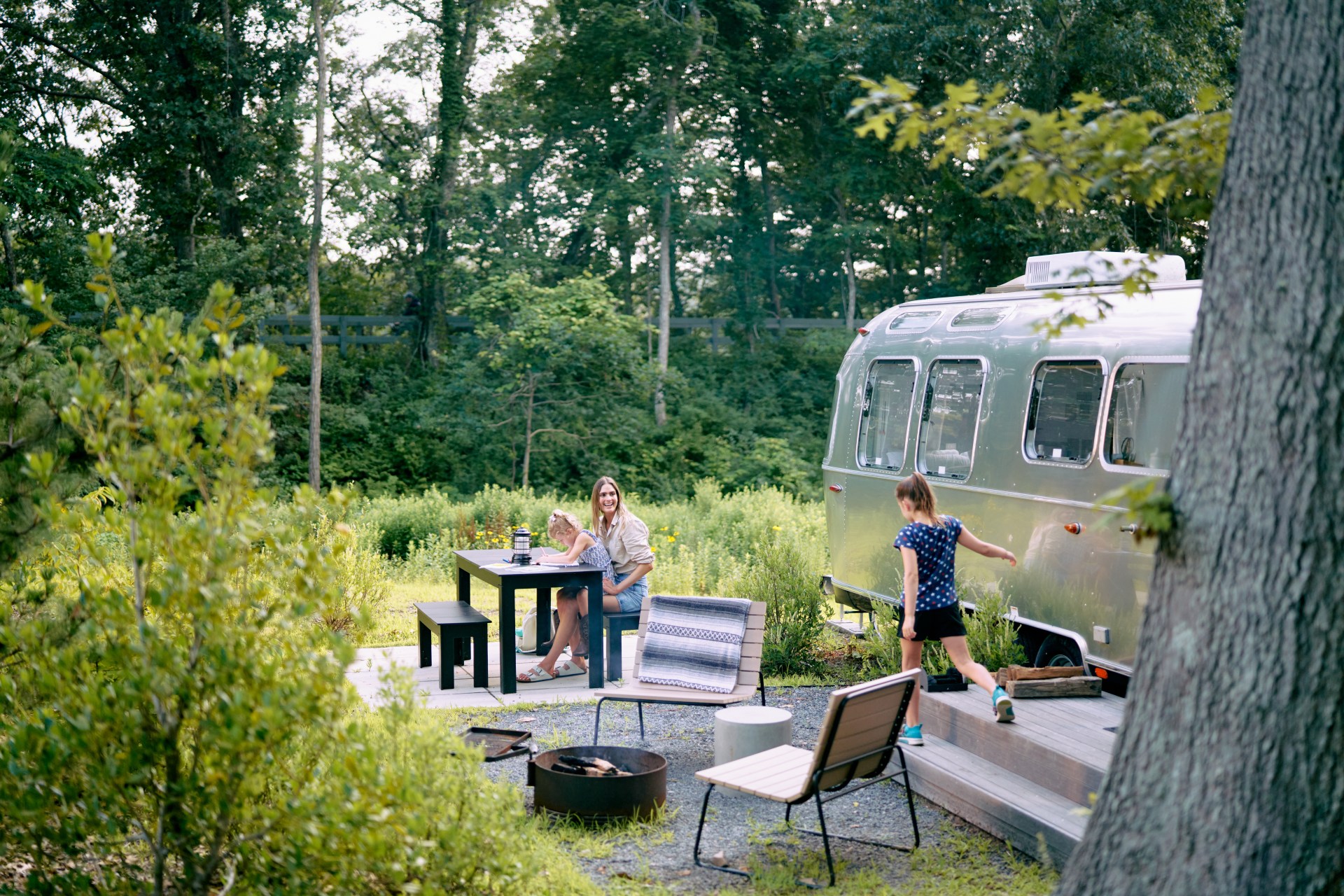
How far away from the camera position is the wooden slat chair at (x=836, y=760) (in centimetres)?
483

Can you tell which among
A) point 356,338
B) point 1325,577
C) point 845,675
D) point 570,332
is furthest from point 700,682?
point 356,338

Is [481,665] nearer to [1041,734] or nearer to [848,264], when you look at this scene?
[1041,734]

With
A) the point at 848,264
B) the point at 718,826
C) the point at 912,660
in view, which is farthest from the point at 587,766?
the point at 848,264

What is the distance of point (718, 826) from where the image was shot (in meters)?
5.64

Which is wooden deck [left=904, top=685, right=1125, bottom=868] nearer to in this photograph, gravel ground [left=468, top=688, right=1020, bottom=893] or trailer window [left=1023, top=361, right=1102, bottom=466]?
gravel ground [left=468, top=688, right=1020, bottom=893]

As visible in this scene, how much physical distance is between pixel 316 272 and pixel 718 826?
19.3 meters

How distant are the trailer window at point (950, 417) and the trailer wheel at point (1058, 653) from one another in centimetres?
132

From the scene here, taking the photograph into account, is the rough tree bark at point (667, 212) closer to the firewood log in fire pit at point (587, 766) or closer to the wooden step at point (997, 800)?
the wooden step at point (997, 800)

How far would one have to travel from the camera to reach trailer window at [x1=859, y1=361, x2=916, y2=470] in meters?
9.12

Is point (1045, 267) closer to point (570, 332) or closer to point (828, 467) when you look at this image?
point (828, 467)

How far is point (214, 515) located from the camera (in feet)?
11.0

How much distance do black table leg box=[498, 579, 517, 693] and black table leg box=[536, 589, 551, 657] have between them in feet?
1.54

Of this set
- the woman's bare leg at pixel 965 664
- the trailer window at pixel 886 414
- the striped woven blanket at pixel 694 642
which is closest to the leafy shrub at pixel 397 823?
the striped woven blanket at pixel 694 642

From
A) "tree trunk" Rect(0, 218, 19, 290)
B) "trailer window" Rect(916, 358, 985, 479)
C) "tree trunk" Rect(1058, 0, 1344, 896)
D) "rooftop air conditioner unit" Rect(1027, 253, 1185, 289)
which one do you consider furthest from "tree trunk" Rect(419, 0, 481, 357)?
"tree trunk" Rect(1058, 0, 1344, 896)
